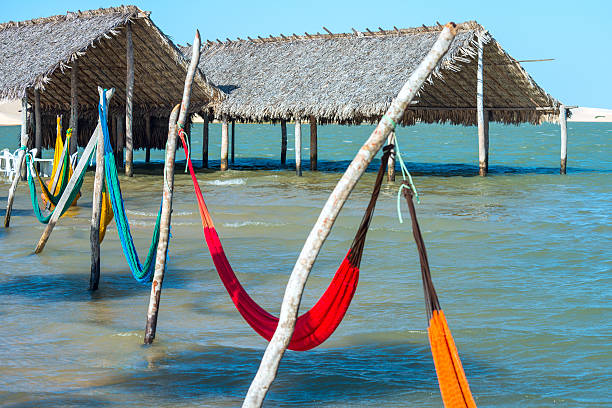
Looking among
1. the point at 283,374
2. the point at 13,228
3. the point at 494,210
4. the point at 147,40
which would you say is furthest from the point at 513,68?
the point at 283,374

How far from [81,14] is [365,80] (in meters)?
5.27

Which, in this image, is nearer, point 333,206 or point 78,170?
point 333,206

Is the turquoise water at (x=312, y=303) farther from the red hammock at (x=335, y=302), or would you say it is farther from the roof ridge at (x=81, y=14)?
the roof ridge at (x=81, y=14)

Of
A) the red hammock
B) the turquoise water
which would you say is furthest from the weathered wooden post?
the red hammock

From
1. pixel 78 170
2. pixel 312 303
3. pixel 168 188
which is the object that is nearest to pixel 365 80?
pixel 78 170

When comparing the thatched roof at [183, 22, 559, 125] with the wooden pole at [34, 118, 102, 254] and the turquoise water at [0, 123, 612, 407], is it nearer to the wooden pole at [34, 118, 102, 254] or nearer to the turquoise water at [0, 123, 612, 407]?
the turquoise water at [0, 123, 612, 407]

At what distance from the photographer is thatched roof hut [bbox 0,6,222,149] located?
13234 millimetres

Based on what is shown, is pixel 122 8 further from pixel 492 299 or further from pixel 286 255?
pixel 492 299

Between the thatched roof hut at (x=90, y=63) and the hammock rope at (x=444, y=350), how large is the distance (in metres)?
10.9

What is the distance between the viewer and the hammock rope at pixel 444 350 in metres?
2.85

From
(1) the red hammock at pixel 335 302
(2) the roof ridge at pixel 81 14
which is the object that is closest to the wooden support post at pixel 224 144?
(2) the roof ridge at pixel 81 14

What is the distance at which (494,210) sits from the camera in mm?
10977

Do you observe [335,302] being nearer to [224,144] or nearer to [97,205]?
[97,205]

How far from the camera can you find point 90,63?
1486 cm
